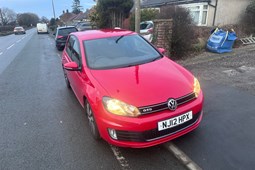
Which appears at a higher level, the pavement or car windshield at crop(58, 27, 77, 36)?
car windshield at crop(58, 27, 77, 36)

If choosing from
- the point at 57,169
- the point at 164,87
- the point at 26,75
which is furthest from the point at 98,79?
the point at 26,75

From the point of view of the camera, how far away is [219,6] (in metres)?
18.2

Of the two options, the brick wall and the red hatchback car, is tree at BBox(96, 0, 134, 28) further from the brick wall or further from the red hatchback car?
the red hatchback car

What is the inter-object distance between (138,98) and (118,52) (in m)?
1.53

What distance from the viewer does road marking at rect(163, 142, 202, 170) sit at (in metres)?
2.89

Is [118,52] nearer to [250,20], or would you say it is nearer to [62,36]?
[62,36]

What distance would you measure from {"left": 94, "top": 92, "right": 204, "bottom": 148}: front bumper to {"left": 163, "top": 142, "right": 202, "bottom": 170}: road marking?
0.93 ft

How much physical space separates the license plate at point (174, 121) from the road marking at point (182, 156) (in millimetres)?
451

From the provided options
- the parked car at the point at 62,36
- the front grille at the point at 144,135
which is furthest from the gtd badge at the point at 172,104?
Answer: the parked car at the point at 62,36

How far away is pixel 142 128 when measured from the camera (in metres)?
2.87

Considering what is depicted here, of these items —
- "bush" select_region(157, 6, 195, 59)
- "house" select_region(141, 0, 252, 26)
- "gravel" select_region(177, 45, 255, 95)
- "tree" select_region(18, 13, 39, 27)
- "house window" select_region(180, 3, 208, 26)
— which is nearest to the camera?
"gravel" select_region(177, 45, 255, 95)

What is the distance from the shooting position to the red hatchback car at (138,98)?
291 centimetres

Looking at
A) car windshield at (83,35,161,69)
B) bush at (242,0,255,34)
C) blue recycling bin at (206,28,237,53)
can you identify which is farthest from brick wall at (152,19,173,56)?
bush at (242,0,255,34)

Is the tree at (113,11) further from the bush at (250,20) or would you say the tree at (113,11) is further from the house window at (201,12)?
the bush at (250,20)
